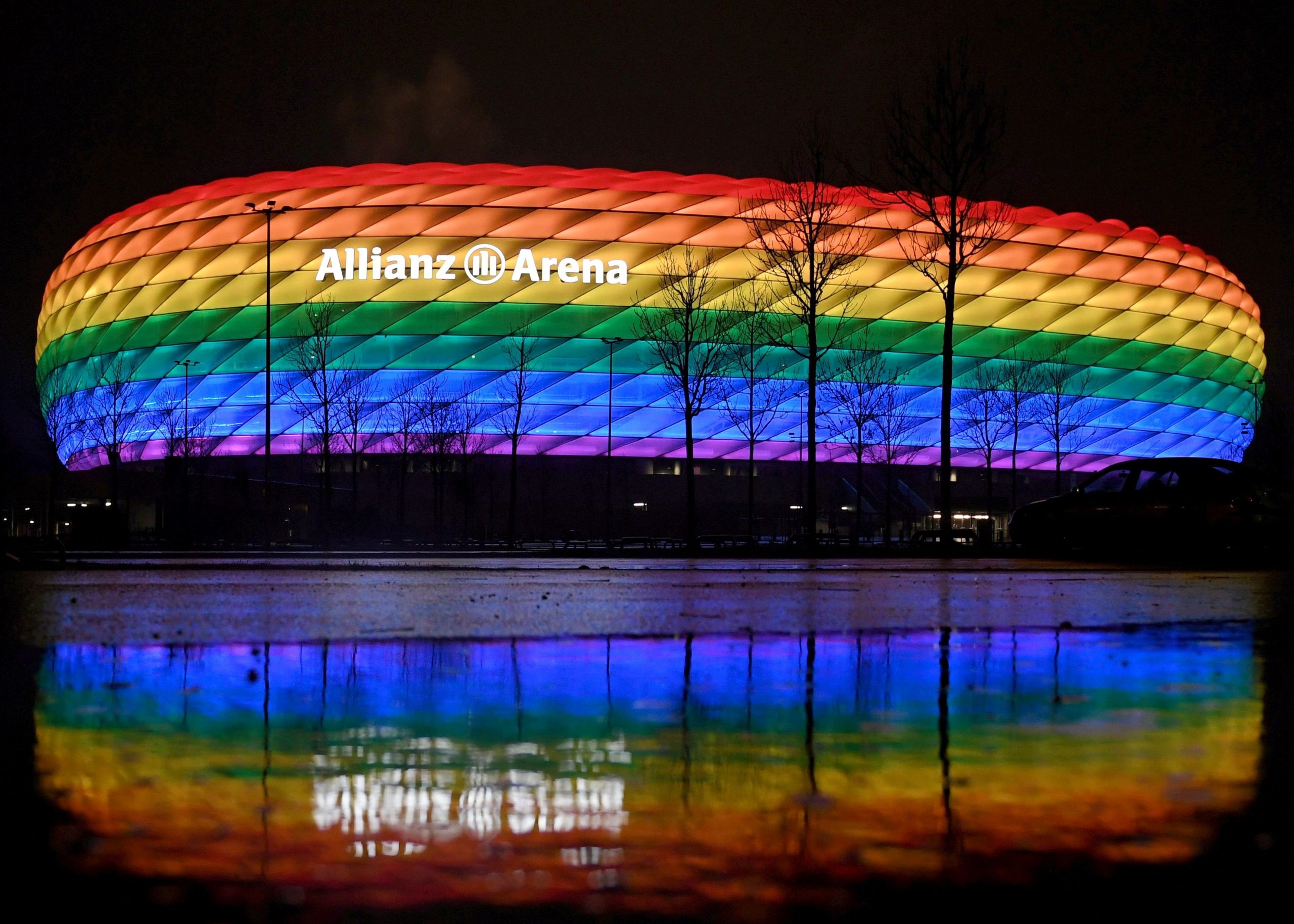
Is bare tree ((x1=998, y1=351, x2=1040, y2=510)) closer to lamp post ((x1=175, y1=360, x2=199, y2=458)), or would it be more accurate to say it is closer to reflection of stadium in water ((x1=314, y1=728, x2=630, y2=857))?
lamp post ((x1=175, y1=360, x2=199, y2=458))

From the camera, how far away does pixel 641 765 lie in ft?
10.3

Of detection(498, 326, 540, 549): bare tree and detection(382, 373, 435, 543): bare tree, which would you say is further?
detection(498, 326, 540, 549): bare tree

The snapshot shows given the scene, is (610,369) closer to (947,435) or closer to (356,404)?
(356,404)

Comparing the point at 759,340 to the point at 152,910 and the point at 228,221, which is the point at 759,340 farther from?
the point at 152,910

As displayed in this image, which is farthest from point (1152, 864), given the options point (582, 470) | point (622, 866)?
point (582, 470)

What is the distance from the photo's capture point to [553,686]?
15.1ft

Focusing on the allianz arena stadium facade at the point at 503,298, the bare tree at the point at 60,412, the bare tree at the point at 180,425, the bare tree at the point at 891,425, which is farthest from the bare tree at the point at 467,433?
the bare tree at the point at 891,425

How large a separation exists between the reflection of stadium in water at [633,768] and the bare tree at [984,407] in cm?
4819

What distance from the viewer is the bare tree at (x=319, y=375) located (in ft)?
148

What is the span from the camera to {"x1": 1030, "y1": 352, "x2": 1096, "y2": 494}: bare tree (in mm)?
51750

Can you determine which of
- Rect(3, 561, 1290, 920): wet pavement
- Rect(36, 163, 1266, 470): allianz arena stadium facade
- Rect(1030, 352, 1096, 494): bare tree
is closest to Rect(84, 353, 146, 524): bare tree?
Rect(36, 163, 1266, 470): allianz arena stadium facade

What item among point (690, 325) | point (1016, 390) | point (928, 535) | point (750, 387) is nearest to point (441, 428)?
point (690, 325)

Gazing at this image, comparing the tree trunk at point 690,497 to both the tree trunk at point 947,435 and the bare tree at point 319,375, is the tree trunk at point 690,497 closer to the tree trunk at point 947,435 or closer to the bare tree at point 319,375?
the tree trunk at point 947,435

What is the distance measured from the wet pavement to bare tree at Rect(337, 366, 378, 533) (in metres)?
40.7
